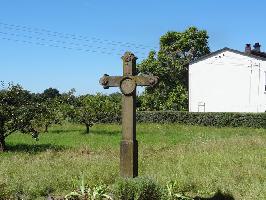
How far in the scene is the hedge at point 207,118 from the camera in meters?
39.1

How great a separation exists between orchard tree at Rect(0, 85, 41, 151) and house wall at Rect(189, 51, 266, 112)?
90.4 ft

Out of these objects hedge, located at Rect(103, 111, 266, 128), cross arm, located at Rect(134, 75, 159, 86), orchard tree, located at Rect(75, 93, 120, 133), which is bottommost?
hedge, located at Rect(103, 111, 266, 128)

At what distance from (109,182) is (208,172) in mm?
2488

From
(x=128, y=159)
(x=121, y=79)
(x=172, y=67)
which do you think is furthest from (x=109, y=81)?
(x=172, y=67)

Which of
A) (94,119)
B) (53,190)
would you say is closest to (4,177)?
(53,190)

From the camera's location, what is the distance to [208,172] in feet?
37.7

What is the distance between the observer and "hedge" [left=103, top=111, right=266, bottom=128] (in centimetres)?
3912

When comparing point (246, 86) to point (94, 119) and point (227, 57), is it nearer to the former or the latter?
point (227, 57)

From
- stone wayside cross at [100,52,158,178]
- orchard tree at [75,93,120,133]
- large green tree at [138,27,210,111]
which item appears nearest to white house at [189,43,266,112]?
large green tree at [138,27,210,111]

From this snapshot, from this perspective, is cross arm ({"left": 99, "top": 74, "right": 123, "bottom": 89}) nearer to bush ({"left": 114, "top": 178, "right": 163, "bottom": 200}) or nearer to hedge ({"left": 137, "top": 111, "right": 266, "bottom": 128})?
bush ({"left": 114, "top": 178, "right": 163, "bottom": 200})

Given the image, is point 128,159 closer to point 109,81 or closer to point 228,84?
point 109,81

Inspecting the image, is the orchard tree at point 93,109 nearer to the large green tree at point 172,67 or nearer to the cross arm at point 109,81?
the large green tree at point 172,67

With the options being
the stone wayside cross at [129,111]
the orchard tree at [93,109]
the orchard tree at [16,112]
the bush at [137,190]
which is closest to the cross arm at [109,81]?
the stone wayside cross at [129,111]

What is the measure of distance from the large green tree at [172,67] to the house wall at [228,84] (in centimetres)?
535
